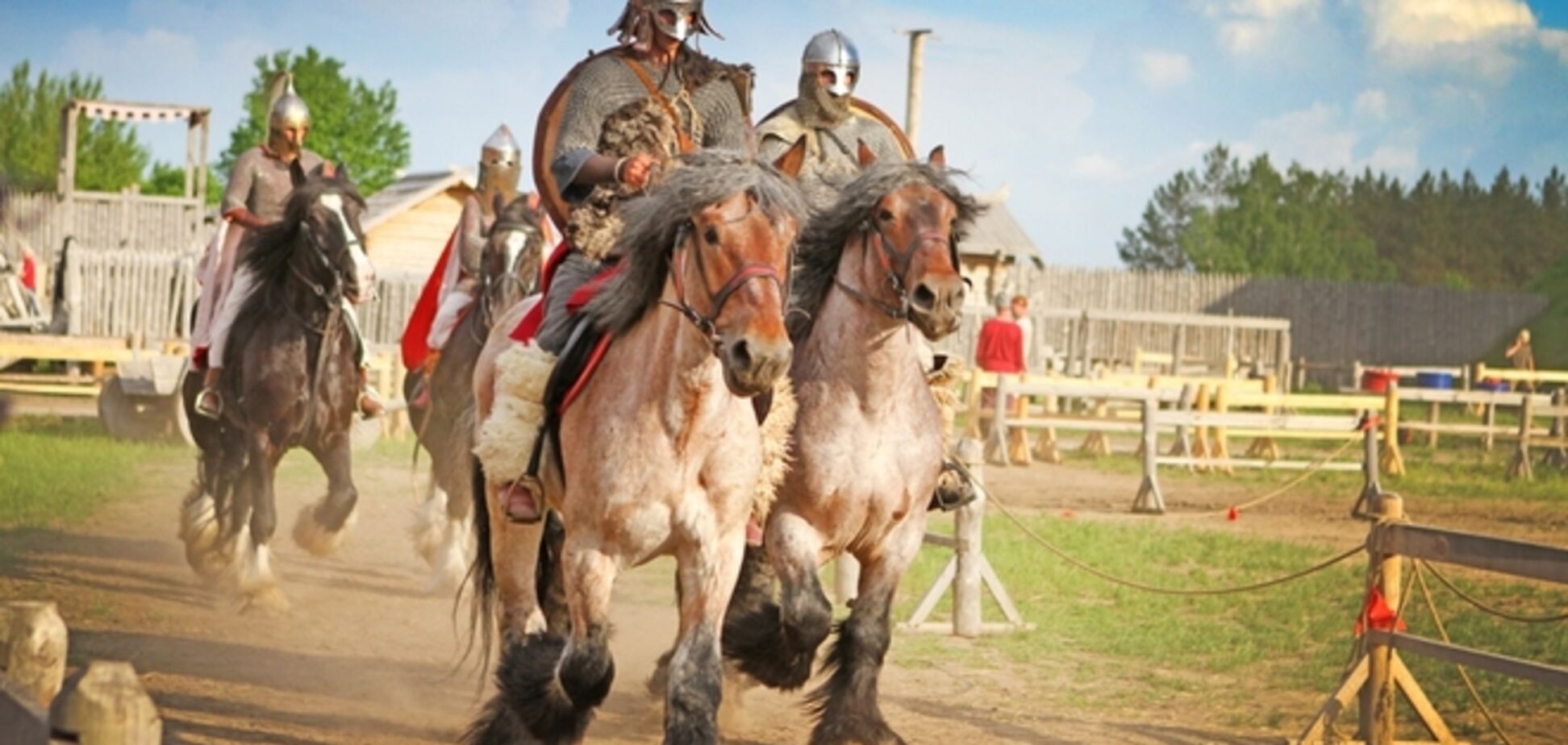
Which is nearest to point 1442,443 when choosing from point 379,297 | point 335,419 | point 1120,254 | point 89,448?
point 379,297

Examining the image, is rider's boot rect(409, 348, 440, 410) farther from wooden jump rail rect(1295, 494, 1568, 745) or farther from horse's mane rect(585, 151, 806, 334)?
wooden jump rail rect(1295, 494, 1568, 745)

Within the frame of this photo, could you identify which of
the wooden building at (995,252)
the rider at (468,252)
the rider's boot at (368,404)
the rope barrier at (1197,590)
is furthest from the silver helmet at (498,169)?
the wooden building at (995,252)

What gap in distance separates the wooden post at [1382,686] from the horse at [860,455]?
1968 millimetres

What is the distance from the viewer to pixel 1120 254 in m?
98.6

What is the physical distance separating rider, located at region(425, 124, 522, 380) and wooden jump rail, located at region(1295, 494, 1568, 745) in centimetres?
638

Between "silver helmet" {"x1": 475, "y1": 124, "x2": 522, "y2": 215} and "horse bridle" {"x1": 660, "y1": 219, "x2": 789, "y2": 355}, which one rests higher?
"silver helmet" {"x1": 475, "y1": 124, "x2": 522, "y2": 215}

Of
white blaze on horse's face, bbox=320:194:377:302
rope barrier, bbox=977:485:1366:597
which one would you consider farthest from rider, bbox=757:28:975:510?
white blaze on horse's face, bbox=320:194:377:302

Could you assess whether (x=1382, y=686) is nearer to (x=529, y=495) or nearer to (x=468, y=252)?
(x=529, y=495)

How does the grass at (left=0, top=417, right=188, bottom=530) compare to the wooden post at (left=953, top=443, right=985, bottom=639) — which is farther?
the grass at (left=0, top=417, right=188, bottom=530)

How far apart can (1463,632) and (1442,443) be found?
19.4 m

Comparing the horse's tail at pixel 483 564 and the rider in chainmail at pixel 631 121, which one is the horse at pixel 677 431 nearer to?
the rider in chainmail at pixel 631 121

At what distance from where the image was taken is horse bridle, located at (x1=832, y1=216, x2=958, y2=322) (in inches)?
280

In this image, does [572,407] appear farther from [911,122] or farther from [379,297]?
[379,297]

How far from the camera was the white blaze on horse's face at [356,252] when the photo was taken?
1070 centimetres
